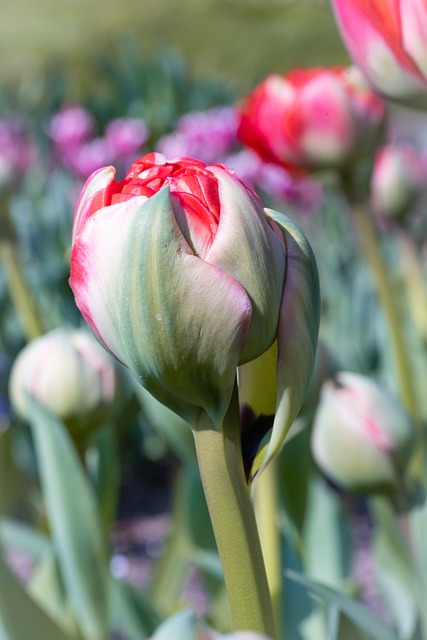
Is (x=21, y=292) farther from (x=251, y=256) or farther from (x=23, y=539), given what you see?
(x=251, y=256)

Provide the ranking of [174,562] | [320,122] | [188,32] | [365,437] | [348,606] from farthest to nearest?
[188,32] → [174,562] → [320,122] → [365,437] → [348,606]

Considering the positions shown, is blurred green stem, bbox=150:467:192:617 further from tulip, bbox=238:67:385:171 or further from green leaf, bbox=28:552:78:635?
tulip, bbox=238:67:385:171

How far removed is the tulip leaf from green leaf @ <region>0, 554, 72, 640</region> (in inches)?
5.3

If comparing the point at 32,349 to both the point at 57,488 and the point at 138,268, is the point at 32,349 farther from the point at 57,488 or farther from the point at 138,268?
the point at 138,268

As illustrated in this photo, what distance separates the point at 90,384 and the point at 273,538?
0.16 meters

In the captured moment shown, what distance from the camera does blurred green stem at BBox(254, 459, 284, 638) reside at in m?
0.60

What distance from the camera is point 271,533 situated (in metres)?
0.62

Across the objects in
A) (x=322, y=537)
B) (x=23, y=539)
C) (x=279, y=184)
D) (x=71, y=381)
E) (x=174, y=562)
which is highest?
(x=71, y=381)

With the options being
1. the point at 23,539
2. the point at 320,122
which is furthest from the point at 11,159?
the point at 23,539

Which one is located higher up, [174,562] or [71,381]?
[71,381]

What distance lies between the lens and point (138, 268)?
270 mm

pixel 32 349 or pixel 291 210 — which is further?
pixel 291 210

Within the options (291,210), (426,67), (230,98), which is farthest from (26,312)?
(230,98)

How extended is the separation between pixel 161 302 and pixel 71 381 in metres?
0.39
